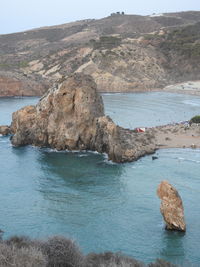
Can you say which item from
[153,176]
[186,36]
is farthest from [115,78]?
[153,176]

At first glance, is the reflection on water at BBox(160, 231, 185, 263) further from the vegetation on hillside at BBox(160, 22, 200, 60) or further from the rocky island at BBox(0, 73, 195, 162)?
the vegetation on hillside at BBox(160, 22, 200, 60)

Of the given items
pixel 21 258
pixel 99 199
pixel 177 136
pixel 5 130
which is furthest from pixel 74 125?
pixel 21 258

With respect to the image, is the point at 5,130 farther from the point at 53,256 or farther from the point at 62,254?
the point at 62,254

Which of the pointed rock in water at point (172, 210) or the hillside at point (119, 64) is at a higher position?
the hillside at point (119, 64)

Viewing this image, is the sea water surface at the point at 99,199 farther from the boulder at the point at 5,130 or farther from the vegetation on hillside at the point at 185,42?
the vegetation on hillside at the point at 185,42

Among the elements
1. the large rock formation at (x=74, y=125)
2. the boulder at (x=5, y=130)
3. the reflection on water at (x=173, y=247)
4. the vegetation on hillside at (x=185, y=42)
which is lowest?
the reflection on water at (x=173, y=247)

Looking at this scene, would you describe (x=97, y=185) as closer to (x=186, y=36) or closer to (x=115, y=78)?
(x=115, y=78)

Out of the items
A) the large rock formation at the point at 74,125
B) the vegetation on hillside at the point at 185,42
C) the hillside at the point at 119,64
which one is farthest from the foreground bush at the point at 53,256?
the vegetation on hillside at the point at 185,42
